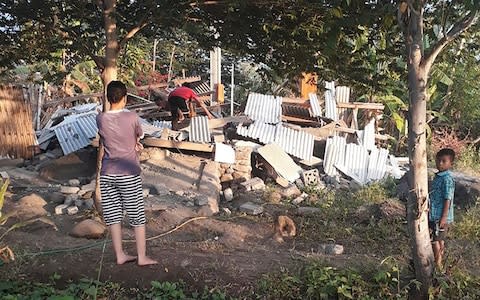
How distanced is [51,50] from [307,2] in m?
4.10

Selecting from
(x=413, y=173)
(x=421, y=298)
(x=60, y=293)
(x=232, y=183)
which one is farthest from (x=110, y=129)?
(x=232, y=183)

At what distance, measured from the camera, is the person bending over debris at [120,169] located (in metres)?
4.42

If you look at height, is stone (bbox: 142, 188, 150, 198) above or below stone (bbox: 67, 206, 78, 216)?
below

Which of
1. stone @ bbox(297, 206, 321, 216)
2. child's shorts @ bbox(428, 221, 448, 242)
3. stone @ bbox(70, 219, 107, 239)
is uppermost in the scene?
child's shorts @ bbox(428, 221, 448, 242)

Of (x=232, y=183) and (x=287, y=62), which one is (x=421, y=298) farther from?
(x=232, y=183)

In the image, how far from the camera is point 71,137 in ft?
39.0

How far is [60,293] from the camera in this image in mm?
3975

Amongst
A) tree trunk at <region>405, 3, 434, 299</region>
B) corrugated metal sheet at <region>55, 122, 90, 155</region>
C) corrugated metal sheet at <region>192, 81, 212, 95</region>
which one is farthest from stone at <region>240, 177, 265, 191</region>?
corrugated metal sheet at <region>192, 81, 212, 95</region>

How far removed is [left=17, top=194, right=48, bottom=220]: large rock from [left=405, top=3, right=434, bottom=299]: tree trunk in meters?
5.33

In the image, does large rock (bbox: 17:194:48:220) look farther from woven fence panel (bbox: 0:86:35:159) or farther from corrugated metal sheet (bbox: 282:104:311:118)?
corrugated metal sheet (bbox: 282:104:311:118)

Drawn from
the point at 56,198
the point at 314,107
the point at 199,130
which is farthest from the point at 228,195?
the point at 314,107

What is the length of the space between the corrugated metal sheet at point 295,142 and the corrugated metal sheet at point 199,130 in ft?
6.82

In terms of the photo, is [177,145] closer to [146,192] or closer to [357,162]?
[146,192]

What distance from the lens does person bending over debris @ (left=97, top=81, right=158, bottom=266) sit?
14.5ft
